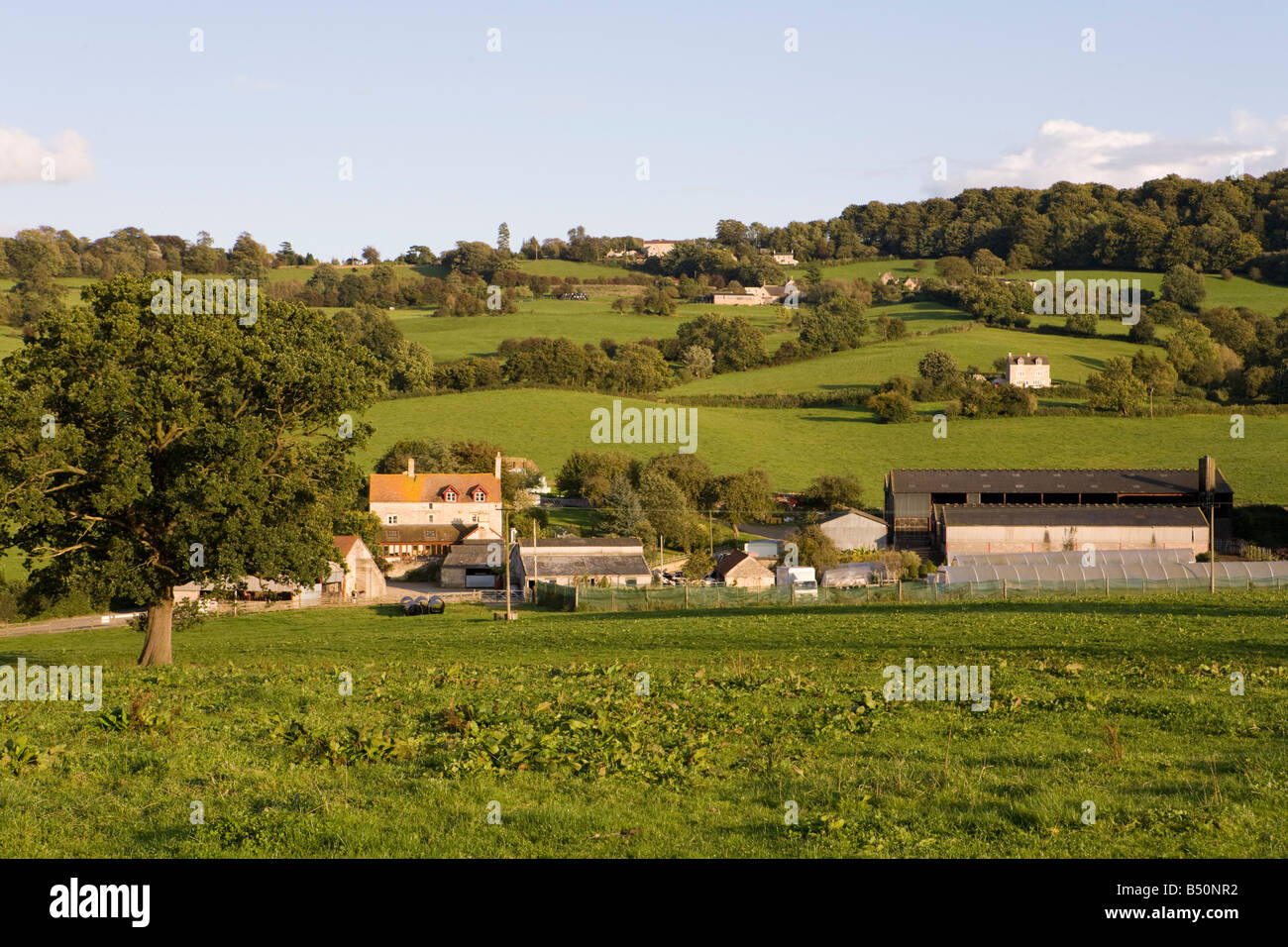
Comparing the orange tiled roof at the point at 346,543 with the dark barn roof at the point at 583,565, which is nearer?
the dark barn roof at the point at 583,565

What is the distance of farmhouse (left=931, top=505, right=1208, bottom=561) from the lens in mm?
73500

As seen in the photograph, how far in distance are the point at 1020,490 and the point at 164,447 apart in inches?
2656

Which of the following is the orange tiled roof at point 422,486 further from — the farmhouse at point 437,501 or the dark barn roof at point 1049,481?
the dark barn roof at point 1049,481

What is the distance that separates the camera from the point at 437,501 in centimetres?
8431

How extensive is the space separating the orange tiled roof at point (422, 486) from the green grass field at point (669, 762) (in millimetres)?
61900

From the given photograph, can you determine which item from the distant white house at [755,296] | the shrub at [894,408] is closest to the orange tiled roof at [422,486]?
the shrub at [894,408]

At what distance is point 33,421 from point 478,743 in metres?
18.4

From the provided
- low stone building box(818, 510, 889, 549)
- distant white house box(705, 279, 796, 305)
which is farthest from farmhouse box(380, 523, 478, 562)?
distant white house box(705, 279, 796, 305)

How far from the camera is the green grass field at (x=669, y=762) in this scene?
9227 millimetres

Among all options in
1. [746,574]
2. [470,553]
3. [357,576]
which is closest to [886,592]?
[746,574]

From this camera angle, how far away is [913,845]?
8.95 metres

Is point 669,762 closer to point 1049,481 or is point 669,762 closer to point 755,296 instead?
point 1049,481

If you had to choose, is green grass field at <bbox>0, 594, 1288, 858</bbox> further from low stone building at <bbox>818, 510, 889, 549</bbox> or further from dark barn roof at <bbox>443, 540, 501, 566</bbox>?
low stone building at <bbox>818, 510, 889, 549</bbox>

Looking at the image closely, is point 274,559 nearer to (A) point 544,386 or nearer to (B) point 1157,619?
(B) point 1157,619
